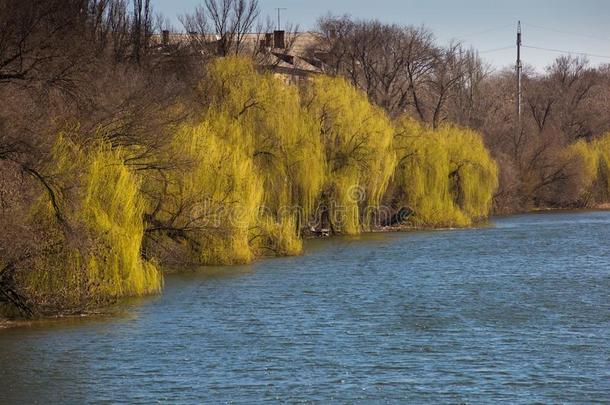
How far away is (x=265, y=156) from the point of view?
37875 millimetres

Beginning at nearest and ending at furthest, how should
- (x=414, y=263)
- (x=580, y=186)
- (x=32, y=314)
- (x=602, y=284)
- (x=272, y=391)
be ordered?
(x=272, y=391) < (x=32, y=314) < (x=602, y=284) < (x=414, y=263) < (x=580, y=186)

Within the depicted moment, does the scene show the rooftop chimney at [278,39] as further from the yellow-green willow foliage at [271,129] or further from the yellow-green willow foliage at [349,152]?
the yellow-green willow foliage at [271,129]

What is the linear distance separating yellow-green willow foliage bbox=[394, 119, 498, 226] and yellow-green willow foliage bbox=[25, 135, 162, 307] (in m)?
24.2

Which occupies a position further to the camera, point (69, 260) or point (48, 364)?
point (69, 260)

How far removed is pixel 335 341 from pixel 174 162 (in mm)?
9150

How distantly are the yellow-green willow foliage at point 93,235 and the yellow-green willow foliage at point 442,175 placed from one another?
2417 cm

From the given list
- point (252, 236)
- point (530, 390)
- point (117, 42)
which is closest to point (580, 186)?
point (117, 42)

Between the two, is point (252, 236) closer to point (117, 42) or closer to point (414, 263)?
point (414, 263)

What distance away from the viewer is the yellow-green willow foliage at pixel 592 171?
6412cm

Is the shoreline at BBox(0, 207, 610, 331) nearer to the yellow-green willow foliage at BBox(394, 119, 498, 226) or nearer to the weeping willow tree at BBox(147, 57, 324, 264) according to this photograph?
the yellow-green willow foliage at BBox(394, 119, 498, 226)

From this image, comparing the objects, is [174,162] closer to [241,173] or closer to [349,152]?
[241,173]

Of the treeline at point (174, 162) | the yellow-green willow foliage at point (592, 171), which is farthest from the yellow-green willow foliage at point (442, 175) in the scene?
the yellow-green willow foliage at point (592, 171)

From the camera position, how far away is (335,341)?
776 inches

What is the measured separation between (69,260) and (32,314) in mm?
1321
